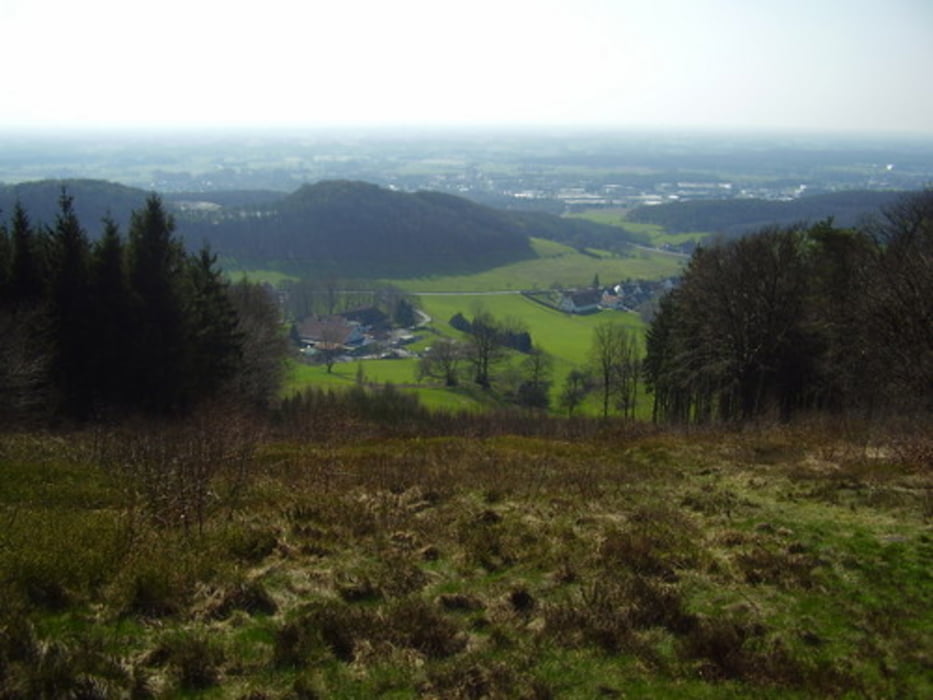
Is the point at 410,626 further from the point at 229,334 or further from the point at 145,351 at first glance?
the point at 229,334

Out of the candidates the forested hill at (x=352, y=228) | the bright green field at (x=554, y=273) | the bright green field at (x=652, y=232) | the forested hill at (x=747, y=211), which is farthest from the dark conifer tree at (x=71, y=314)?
the bright green field at (x=652, y=232)

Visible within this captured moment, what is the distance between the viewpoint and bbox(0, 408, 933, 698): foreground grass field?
Answer: 20.2 ft

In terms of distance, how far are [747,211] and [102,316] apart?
17296 centimetres

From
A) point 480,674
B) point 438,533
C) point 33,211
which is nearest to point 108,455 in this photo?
point 438,533

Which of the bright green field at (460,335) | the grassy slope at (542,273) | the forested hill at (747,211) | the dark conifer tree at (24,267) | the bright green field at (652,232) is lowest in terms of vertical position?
the bright green field at (460,335)

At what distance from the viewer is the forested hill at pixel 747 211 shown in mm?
156000

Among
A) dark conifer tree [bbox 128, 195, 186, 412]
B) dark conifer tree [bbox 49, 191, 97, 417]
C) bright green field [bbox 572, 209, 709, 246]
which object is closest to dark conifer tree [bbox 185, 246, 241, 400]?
dark conifer tree [bbox 128, 195, 186, 412]

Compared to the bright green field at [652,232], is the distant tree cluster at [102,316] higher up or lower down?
lower down

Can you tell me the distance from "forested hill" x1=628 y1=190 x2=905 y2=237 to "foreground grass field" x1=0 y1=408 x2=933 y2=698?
151 m

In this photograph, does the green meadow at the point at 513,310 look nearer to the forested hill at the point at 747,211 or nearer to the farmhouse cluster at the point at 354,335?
the farmhouse cluster at the point at 354,335

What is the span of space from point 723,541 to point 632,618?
3.27 meters

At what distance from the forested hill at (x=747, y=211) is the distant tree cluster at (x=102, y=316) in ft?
468

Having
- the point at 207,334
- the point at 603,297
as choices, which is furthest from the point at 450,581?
the point at 603,297

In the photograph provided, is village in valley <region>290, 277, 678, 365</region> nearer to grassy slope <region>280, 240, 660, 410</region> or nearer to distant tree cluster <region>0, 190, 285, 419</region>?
grassy slope <region>280, 240, 660, 410</region>
